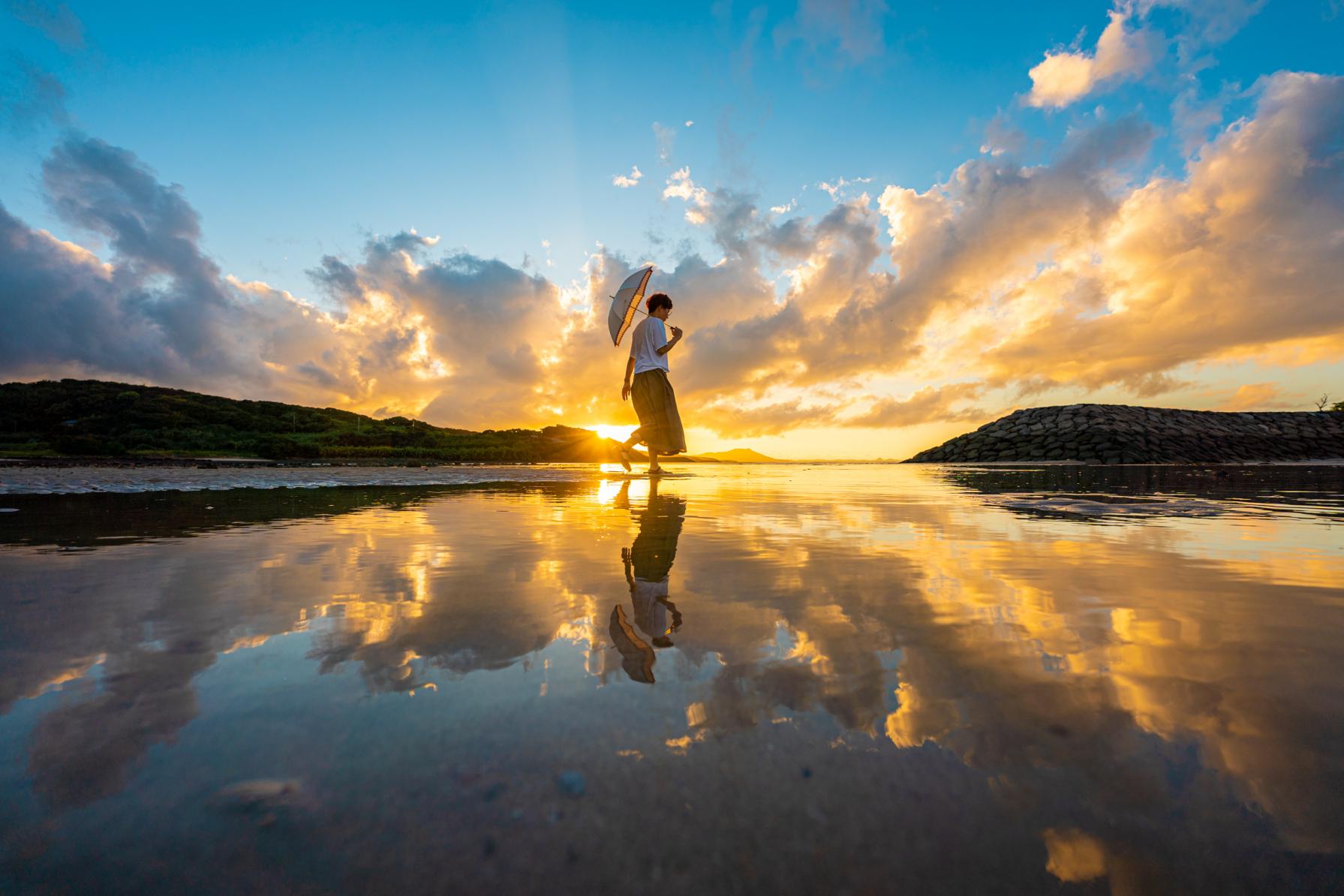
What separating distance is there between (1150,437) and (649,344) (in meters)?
29.6

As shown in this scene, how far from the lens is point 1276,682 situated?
1.32 meters

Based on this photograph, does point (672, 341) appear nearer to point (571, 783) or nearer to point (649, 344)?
point (649, 344)

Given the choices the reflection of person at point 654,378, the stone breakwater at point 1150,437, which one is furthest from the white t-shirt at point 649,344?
the stone breakwater at point 1150,437

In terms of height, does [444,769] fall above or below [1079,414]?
below

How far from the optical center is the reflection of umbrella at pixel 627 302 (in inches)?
377

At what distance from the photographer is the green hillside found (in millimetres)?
26156

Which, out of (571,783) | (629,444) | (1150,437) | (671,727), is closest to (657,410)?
(629,444)

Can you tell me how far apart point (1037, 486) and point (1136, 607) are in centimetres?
777

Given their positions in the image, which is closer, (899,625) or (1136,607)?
(899,625)

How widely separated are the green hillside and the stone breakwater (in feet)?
69.6

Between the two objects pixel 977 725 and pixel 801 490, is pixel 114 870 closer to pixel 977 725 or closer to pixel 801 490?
pixel 977 725

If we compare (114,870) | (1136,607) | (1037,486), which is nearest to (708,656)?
(114,870)

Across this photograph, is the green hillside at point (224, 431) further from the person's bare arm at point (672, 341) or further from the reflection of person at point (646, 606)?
the reflection of person at point (646, 606)

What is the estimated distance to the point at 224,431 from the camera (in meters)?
35.0
